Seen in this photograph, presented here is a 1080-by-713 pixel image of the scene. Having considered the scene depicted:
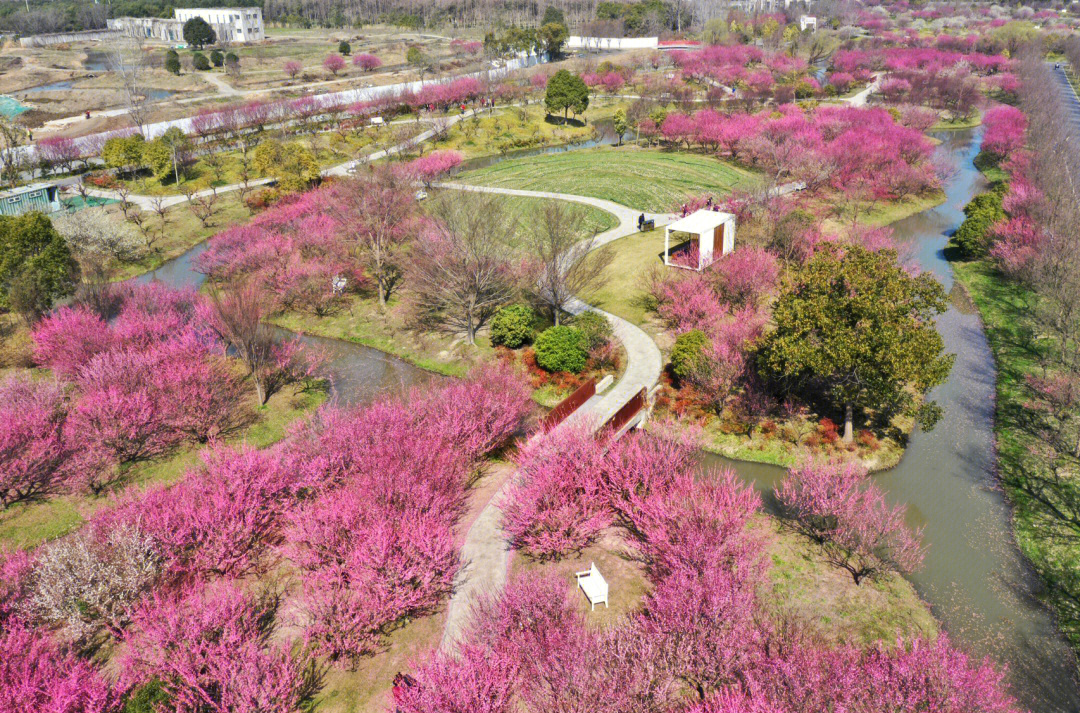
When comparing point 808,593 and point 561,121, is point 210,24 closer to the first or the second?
point 561,121

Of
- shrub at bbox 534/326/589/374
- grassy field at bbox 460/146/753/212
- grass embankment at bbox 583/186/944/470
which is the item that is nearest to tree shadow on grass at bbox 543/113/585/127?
grassy field at bbox 460/146/753/212

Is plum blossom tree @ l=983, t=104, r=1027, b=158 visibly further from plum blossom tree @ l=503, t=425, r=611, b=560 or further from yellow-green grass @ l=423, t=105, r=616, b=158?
plum blossom tree @ l=503, t=425, r=611, b=560

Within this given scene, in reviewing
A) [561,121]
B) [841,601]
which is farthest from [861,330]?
[561,121]

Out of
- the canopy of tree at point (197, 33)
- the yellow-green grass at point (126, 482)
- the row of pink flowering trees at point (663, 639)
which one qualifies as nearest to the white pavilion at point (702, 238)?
the row of pink flowering trees at point (663, 639)

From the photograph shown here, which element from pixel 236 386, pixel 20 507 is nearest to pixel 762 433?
pixel 236 386

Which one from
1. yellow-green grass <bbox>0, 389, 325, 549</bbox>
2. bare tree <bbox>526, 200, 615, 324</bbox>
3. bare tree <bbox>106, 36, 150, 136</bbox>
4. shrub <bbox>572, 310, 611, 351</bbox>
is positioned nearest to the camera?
yellow-green grass <bbox>0, 389, 325, 549</bbox>

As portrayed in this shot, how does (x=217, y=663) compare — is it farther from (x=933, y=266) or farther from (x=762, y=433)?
(x=933, y=266)
